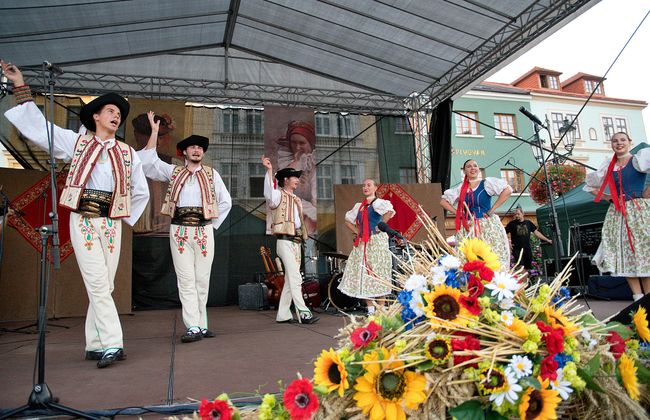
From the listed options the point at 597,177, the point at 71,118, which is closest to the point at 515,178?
the point at 597,177

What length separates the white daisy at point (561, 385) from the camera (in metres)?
0.93

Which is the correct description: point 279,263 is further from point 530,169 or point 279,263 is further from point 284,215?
point 530,169

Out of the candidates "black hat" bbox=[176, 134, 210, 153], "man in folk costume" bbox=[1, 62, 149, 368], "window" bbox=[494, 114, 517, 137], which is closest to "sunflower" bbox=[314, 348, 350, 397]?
"man in folk costume" bbox=[1, 62, 149, 368]

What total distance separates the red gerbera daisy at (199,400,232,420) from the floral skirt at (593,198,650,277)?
441 centimetres

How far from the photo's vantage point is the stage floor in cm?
215

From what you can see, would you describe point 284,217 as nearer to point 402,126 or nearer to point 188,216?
point 188,216

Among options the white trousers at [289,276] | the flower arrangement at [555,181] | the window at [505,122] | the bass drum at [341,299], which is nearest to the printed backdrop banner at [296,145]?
the bass drum at [341,299]

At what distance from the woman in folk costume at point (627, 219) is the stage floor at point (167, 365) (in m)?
2.91

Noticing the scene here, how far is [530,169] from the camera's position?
23.1 meters

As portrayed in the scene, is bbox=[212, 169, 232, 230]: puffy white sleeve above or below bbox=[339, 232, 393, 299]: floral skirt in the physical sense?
above

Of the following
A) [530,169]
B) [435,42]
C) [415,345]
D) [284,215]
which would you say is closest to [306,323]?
[284,215]

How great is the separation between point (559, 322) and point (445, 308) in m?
0.30

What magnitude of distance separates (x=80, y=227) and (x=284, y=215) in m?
2.44

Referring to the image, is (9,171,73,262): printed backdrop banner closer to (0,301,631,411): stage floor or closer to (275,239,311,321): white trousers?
(0,301,631,411): stage floor
